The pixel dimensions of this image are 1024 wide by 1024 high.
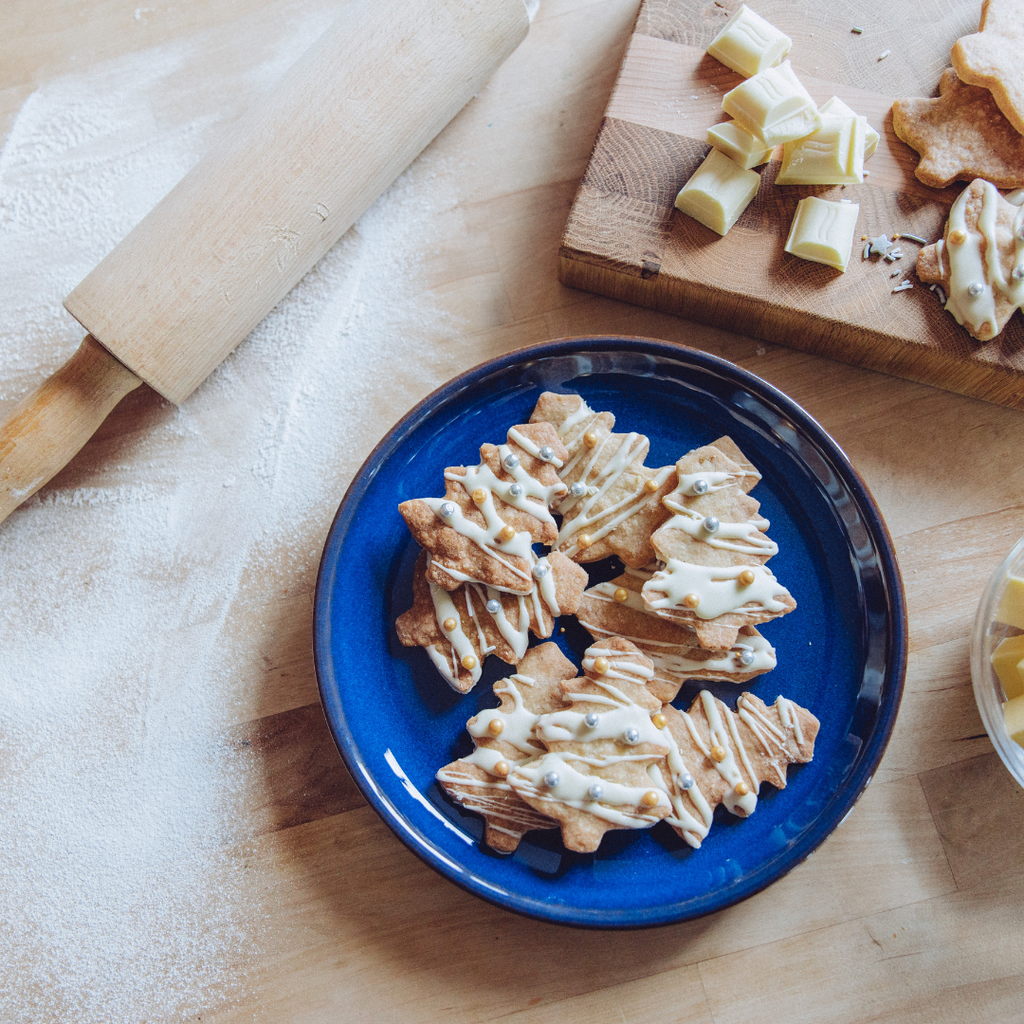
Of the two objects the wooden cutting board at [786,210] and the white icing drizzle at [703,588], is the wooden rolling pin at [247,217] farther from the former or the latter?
the white icing drizzle at [703,588]

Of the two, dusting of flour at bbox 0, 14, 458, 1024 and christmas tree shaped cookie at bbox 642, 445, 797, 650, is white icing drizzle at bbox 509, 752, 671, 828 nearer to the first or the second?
christmas tree shaped cookie at bbox 642, 445, 797, 650

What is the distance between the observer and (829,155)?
1.07 m

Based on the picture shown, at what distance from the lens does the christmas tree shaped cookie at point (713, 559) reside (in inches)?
40.0

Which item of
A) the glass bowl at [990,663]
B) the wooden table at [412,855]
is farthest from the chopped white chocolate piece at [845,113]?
the glass bowl at [990,663]

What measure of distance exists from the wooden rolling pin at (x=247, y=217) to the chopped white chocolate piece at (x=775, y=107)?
1.21 ft

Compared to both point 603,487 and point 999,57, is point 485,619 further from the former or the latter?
point 999,57

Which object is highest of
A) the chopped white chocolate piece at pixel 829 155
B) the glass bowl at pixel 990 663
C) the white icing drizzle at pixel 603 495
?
the chopped white chocolate piece at pixel 829 155

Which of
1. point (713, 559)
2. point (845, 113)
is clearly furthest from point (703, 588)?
point (845, 113)

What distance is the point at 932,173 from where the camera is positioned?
1096mm

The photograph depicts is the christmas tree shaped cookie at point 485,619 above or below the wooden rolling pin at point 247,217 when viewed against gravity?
below

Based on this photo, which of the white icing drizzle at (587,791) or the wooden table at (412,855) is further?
the wooden table at (412,855)

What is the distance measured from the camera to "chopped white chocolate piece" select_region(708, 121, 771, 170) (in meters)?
Answer: 1.07

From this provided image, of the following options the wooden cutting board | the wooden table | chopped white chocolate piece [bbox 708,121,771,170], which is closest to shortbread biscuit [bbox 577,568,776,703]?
the wooden table

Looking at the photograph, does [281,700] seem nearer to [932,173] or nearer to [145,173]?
[145,173]
